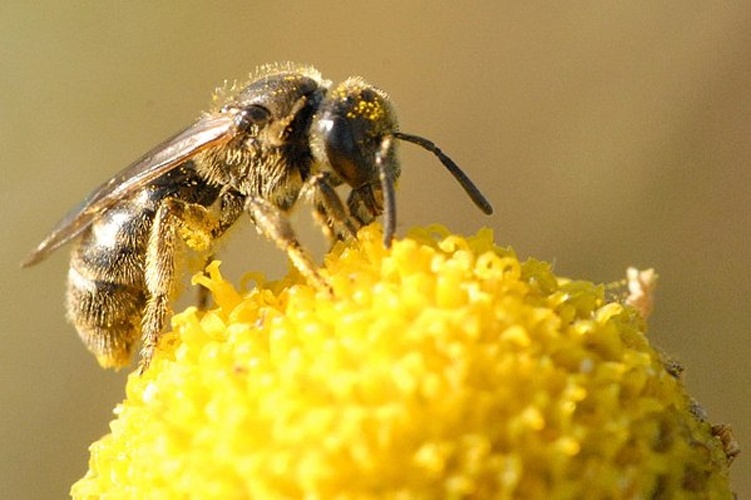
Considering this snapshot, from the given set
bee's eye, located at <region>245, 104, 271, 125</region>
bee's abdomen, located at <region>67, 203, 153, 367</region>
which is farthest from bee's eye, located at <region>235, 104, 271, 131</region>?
bee's abdomen, located at <region>67, 203, 153, 367</region>

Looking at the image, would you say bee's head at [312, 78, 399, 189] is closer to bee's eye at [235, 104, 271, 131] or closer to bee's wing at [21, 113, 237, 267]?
bee's eye at [235, 104, 271, 131]

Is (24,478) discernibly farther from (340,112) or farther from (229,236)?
(340,112)

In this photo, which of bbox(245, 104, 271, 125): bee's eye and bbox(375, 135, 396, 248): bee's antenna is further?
bbox(245, 104, 271, 125): bee's eye

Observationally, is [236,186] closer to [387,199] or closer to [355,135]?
[355,135]

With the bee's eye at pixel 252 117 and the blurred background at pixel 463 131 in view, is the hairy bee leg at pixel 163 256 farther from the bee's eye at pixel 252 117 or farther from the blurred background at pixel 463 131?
the blurred background at pixel 463 131

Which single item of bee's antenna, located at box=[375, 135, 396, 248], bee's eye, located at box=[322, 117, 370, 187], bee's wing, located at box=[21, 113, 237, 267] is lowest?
bee's antenna, located at box=[375, 135, 396, 248]

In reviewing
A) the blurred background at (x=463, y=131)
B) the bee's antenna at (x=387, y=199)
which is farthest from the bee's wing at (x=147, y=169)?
the blurred background at (x=463, y=131)

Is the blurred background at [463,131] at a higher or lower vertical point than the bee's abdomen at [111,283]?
higher
